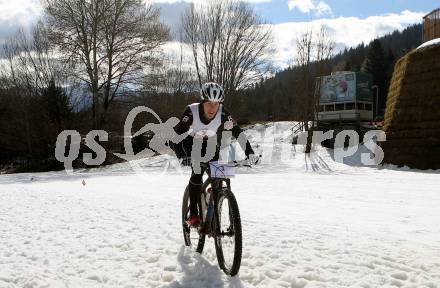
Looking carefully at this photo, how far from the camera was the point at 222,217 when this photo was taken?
4.93 m

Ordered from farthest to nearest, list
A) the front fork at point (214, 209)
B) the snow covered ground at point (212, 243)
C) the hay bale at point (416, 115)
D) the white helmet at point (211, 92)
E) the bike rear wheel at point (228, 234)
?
the hay bale at point (416, 115)
the white helmet at point (211, 92)
the front fork at point (214, 209)
the snow covered ground at point (212, 243)
the bike rear wheel at point (228, 234)

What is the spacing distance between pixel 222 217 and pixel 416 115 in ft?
65.1

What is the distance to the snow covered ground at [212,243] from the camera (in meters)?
4.73

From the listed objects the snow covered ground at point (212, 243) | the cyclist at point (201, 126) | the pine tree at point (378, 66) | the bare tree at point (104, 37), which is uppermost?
the pine tree at point (378, 66)

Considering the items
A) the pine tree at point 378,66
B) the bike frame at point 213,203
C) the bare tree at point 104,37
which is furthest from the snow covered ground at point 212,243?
the pine tree at point 378,66

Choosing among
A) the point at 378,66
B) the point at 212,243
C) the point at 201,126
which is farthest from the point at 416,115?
the point at 378,66

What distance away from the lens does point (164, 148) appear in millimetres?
31453

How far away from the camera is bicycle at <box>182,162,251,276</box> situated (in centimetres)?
461

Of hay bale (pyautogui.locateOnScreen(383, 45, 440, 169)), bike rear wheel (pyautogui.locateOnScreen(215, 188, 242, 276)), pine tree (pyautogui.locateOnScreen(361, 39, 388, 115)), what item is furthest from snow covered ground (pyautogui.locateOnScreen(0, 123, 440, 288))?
pine tree (pyautogui.locateOnScreen(361, 39, 388, 115))

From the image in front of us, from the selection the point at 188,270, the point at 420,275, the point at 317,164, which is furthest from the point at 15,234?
the point at 317,164

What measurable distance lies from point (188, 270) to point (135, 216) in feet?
11.7

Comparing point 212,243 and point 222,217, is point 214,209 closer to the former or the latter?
point 222,217

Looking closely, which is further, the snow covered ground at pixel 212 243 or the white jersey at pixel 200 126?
the white jersey at pixel 200 126

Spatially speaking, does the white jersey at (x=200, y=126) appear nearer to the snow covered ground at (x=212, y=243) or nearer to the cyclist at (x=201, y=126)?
the cyclist at (x=201, y=126)
